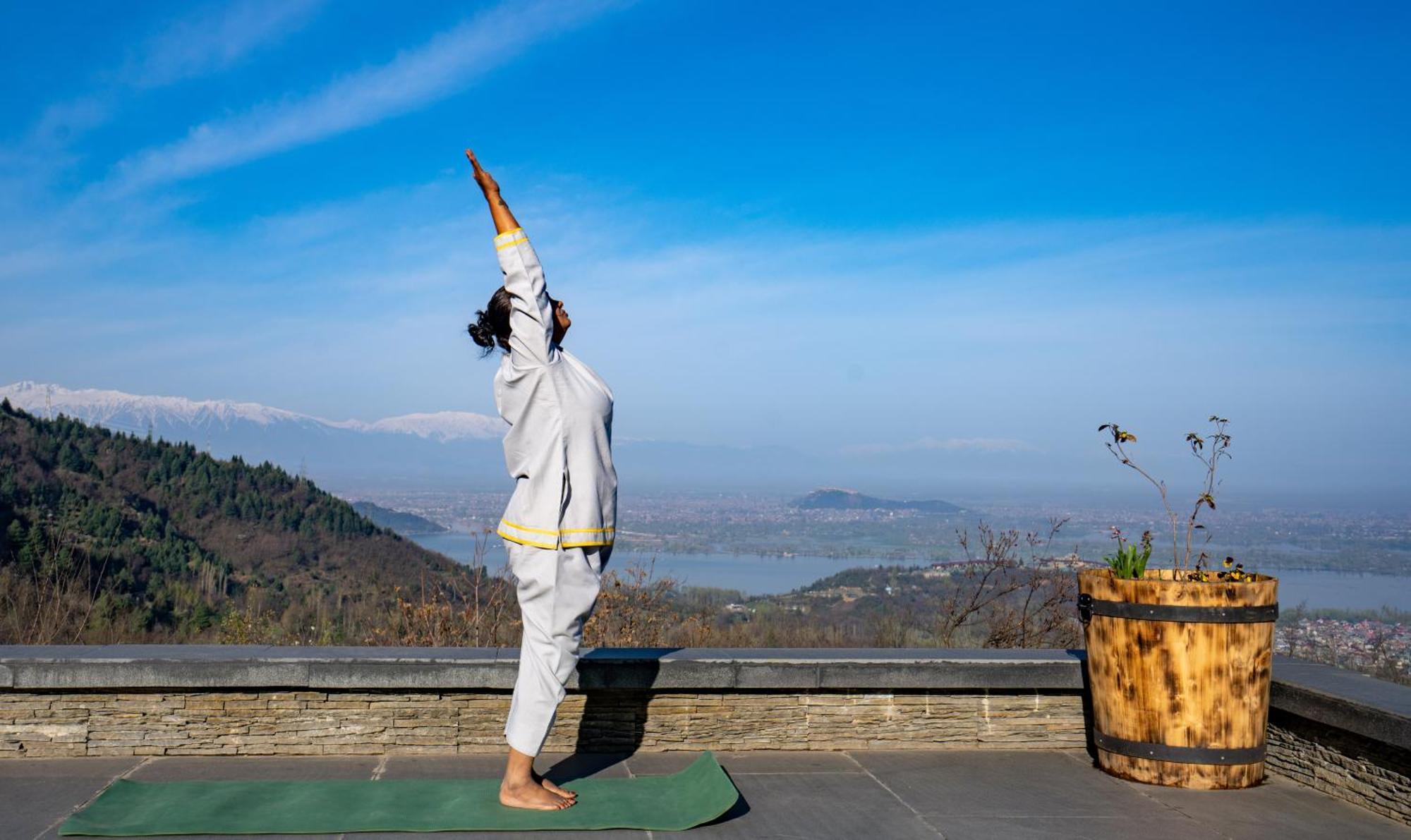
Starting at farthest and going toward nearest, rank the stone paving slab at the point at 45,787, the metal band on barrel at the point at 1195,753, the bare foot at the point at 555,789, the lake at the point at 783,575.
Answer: the lake at the point at 783,575
the metal band on barrel at the point at 1195,753
the bare foot at the point at 555,789
the stone paving slab at the point at 45,787

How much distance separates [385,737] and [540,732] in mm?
1067

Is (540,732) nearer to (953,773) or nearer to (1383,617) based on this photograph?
(953,773)

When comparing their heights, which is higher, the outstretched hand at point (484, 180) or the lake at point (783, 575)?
the outstretched hand at point (484, 180)

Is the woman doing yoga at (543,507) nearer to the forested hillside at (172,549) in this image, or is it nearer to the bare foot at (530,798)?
the bare foot at (530,798)

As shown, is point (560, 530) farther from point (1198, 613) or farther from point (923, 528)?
point (923, 528)

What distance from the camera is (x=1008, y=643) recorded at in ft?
24.2

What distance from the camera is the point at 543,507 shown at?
148 inches

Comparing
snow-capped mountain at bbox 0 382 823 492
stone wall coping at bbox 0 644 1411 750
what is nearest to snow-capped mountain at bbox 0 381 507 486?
snow-capped mountain at bbox 0 382 823 492

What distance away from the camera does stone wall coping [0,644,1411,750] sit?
419 centimetres

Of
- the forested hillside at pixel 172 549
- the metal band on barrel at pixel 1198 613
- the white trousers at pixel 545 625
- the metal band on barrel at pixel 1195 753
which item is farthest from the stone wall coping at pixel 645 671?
the forested hillside at pixel 172 549

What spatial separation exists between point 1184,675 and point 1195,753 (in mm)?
329

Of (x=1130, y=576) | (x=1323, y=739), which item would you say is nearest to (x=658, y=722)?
(x=1130, y=576)

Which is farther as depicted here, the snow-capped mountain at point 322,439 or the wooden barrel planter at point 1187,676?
the snow-capped mountain at point 322,439

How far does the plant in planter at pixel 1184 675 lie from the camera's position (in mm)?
4176
